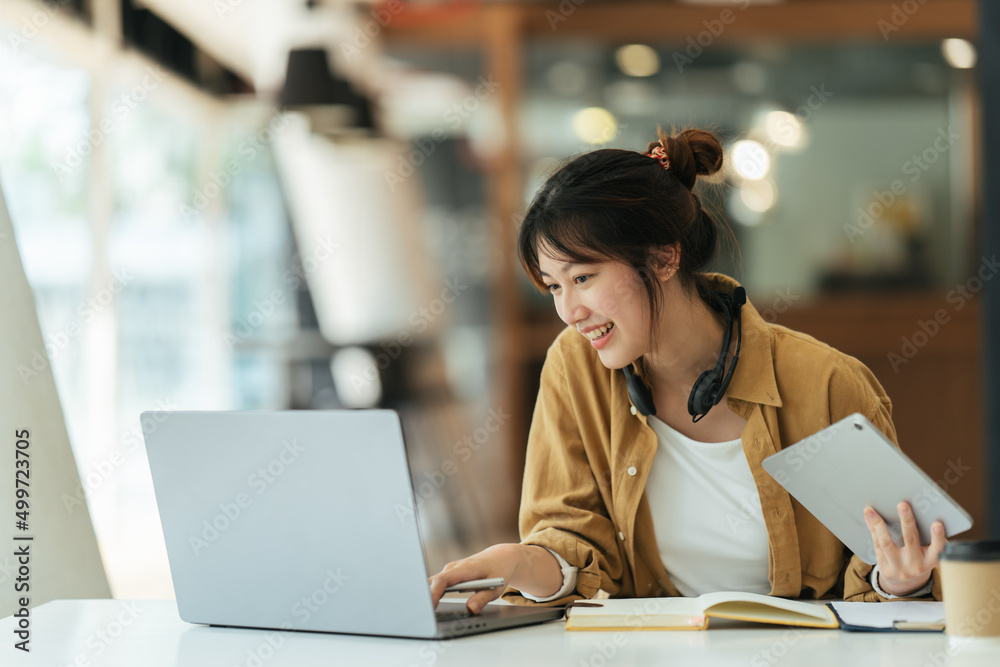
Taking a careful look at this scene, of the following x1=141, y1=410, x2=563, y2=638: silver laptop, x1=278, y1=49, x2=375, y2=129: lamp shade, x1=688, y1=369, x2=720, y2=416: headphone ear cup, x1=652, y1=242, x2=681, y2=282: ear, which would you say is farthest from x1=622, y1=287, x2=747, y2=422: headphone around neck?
x1=278, y1=49, x2=375, y2=129: lamp shade

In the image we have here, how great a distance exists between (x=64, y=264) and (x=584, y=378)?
303 cm

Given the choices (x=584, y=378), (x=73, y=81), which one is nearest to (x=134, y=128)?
(x=73, y=81)

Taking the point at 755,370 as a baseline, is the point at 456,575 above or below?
below

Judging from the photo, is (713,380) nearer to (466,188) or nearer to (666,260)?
(666,260)

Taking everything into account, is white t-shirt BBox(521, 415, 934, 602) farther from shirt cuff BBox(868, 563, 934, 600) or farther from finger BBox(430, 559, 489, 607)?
finger BBox(430, 559, 489, 607)

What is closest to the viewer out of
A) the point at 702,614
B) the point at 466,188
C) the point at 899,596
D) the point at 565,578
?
the point at 702,614

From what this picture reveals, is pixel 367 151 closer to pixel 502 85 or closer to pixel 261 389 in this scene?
pixel 502 85

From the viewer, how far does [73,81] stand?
397cm

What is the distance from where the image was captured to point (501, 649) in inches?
43.1

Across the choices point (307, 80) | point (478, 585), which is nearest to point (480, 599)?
point (478, 585)

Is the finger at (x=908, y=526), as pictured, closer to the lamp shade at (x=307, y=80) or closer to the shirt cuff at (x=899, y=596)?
the shirt cuff at (x=899, y=596)

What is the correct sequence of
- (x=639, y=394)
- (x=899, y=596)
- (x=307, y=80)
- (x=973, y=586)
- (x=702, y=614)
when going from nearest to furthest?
(x=973, y=586) < (x=702, y=614) < (x=899, y=596) < (x=639, y=394) < (x=307, y=80)

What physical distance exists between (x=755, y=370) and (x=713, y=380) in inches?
3.0

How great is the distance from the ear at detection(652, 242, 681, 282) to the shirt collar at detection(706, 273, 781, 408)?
0.48 ft
